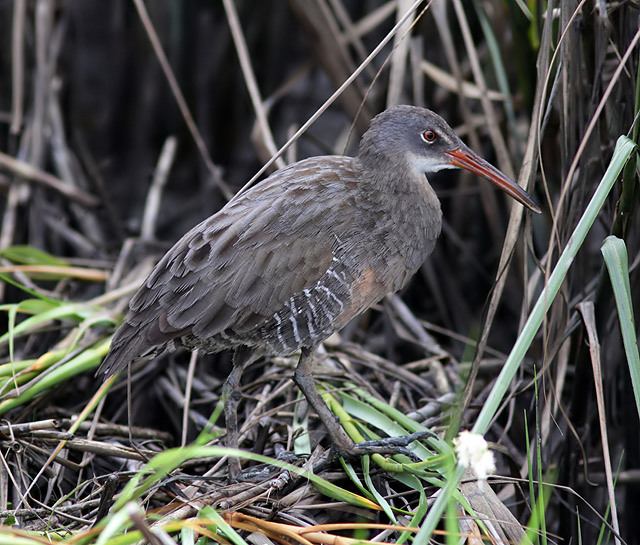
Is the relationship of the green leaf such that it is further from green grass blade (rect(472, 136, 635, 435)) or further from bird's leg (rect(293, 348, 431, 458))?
green grass blade (rect(472, 136, 635, 435))

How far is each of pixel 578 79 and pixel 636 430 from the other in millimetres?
1172

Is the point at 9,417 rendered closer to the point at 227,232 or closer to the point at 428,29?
the point at 227,232

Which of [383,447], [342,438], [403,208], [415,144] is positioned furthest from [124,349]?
[415,144]

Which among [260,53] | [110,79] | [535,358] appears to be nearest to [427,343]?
[535,358]

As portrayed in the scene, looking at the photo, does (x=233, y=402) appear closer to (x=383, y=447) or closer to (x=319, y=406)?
(x=319, y=406)

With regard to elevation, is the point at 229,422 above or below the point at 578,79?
below

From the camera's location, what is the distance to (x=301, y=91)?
4.39 metres

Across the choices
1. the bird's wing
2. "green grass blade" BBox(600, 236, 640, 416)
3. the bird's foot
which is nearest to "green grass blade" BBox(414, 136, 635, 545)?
"green grass blade" BBox(600, 236, 640, 416)

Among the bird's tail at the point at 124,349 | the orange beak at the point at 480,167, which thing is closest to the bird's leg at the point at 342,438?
the bird's tail at the point at 124,349

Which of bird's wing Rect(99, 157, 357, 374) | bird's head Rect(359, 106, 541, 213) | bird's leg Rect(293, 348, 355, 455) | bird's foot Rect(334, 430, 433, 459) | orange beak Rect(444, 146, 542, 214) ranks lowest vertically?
bird's foot Rect(334, 430, 433, 459)

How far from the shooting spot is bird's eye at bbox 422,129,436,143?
2656 millimetres

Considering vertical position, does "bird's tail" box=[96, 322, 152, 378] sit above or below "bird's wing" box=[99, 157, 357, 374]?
below

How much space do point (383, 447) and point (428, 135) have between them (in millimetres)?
1030

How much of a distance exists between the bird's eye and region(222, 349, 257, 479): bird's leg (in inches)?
36.4
